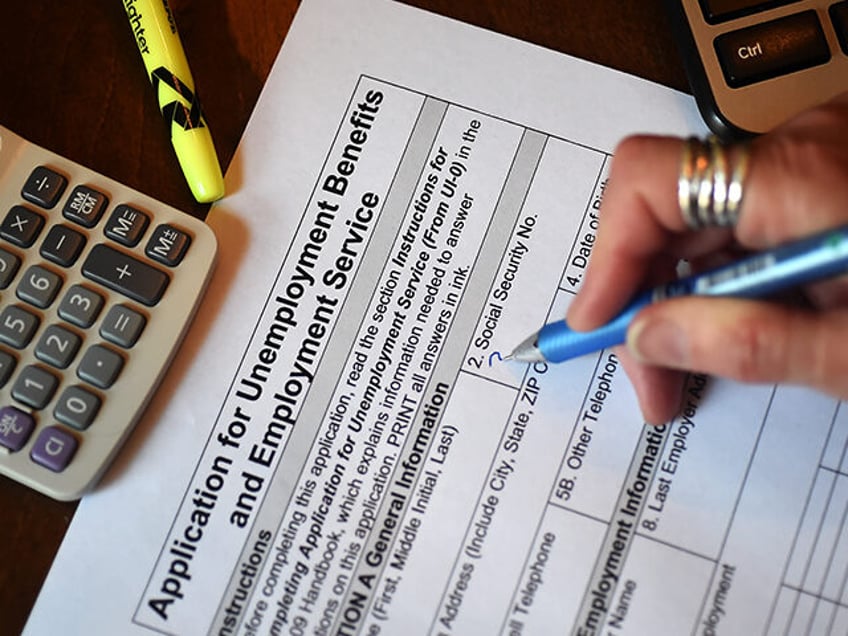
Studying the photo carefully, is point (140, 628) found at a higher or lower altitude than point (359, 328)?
lower

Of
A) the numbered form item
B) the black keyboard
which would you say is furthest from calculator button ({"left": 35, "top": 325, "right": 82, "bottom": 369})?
the black keyboard

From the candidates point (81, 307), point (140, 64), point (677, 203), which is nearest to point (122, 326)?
point (81, 307)

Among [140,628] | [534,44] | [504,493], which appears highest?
[534,44]

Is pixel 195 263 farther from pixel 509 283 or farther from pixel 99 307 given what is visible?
pixel 509 283

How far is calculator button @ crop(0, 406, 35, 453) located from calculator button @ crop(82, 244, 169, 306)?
7 centimetres

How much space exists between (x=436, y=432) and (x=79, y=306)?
172mm

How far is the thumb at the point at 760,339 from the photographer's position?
345mm

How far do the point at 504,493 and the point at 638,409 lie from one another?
0.24 ft

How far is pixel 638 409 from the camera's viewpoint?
448mm

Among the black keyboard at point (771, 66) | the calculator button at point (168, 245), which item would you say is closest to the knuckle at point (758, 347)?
the black keyboard at point (771, 66)

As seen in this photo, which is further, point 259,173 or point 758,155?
point 259,173

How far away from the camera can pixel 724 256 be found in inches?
17.7

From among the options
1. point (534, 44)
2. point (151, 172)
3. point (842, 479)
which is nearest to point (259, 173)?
point (151, 172)

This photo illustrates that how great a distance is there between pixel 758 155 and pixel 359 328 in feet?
0.63
